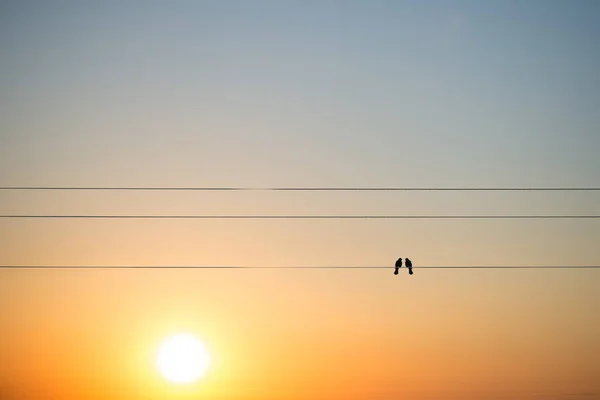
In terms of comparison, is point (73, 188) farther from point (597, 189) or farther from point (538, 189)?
point (597, 189)

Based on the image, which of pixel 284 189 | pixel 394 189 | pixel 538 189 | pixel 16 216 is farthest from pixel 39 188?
pixel 538 189

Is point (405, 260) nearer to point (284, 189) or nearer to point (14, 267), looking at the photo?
point (284, 189)

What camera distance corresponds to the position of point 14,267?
2292 centimetres

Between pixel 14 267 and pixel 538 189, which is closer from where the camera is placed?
pixel 538 189

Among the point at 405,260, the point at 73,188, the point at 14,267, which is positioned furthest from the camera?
the point at 405,260

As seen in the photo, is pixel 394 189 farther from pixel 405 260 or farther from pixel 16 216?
pixel 16 216

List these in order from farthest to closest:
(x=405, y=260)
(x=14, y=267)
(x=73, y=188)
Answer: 1. (x=405, y=260)
2. (x=14, y=267)
3. (x=73, y=188)

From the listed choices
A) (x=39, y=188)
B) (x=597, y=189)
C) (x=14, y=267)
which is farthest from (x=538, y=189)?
(x=14, y=267)

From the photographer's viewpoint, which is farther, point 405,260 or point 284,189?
point 405,260

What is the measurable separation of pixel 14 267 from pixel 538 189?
3276 cm

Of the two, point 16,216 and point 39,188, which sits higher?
point 39,188

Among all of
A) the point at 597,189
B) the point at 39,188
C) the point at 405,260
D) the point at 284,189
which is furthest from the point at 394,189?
the point at 39,188

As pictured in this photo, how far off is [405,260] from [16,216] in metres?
25.3

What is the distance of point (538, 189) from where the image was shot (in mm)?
21484
